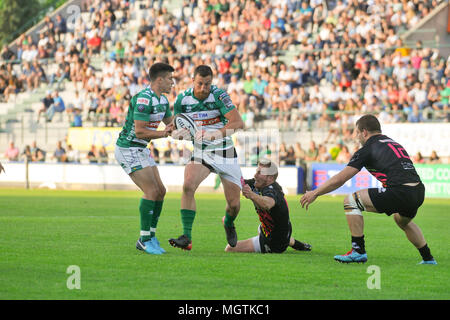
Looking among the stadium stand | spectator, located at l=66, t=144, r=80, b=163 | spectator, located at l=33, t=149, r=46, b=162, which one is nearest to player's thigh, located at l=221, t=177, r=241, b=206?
the stadium stand

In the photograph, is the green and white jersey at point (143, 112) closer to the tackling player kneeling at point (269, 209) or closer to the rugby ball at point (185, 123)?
the rugby ball at point (185, 123)

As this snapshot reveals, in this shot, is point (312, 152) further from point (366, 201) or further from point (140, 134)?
point (366, 201)

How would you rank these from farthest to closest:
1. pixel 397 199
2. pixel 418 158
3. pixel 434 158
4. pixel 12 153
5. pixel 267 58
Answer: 1. pixel 12 153
2. pixel 267 58
3. pixel 418 158
4. pixel 434 158
5. pixel 397 199

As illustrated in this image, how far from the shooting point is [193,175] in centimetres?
1049

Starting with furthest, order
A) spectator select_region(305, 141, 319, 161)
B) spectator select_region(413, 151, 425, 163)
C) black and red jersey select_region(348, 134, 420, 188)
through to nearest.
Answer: spectator select_region(305, 141, 319, 161), spectator select_region(413, 151, 425, 163), black and red jersey select_region(348, 134, 420, 188)

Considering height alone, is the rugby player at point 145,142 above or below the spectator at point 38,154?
above

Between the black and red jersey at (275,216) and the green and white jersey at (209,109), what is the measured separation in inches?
30.3

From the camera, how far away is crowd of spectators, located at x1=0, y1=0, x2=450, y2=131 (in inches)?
1115

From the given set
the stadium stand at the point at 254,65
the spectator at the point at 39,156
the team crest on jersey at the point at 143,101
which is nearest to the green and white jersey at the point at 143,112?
the team crest on jersey at the point at 143,101

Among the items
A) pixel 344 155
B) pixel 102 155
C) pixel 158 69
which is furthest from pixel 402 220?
pixel 102 155

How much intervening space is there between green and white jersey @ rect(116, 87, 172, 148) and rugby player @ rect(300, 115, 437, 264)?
8.64 ft

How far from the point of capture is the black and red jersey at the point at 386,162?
924cm

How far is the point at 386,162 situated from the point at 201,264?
2.47 meters

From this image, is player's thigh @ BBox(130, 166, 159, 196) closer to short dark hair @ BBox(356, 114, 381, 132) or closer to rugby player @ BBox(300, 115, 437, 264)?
rugby player @ BBox(300, 115, 437, 264)
